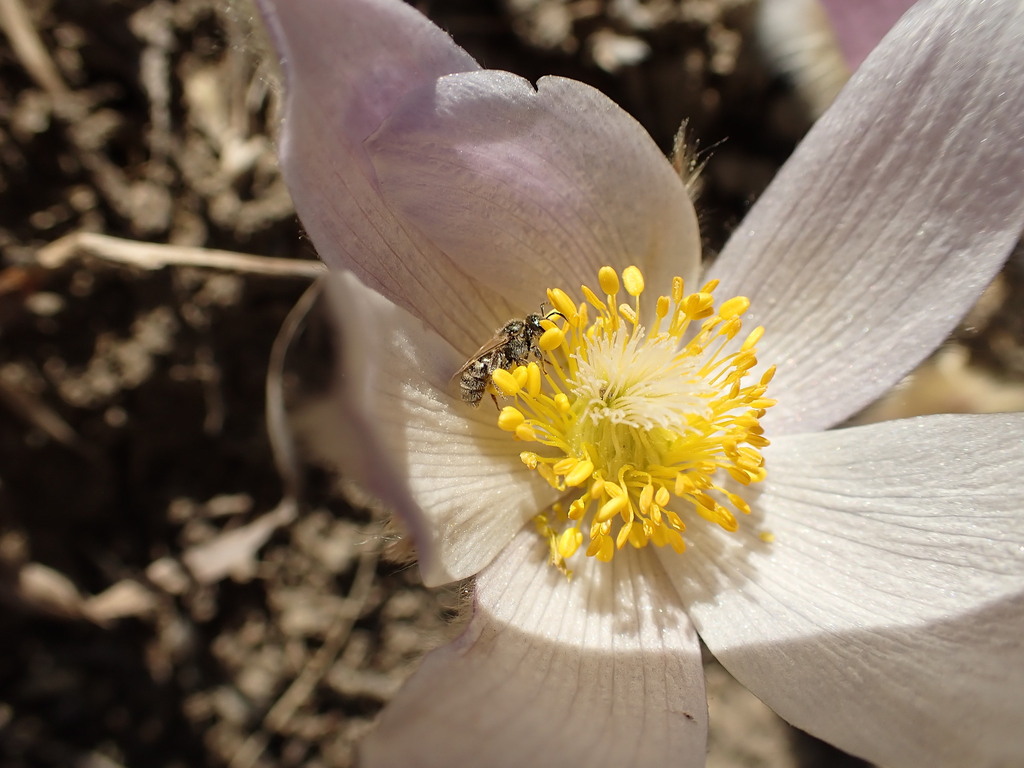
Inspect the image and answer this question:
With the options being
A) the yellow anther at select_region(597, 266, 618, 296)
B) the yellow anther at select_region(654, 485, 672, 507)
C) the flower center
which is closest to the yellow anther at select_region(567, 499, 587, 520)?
the flower center

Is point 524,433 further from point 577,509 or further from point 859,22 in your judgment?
point 859,22

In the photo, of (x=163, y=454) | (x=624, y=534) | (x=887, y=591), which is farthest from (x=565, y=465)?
(x=163, y=454)

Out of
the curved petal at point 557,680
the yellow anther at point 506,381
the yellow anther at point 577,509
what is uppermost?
the yellow anther at point 506,381

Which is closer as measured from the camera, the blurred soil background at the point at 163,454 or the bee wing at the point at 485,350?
the bee wing at the point at 485,350

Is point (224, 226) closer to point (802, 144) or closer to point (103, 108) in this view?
point (103, 108)

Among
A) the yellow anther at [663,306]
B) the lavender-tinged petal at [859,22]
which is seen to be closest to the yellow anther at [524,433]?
the yellow anther at [663,306]

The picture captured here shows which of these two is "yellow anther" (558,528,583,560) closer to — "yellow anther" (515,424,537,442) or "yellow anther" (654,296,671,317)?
"yellow anther" (515,424,537,442)

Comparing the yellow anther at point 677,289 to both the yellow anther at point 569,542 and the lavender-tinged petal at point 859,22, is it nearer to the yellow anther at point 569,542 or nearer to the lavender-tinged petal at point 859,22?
the yellow anther at point 569,542
